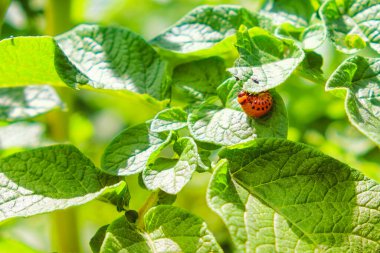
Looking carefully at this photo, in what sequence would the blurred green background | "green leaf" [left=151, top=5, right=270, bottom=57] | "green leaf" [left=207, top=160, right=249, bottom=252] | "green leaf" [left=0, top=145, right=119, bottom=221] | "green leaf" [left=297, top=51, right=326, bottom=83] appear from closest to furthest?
"green leaf" [left=207, top=160, right=249, bottom=252] → "green leaf" [left=0, top=145, right=119, bottom=221] → "green leaf" [left=297, top=51, right=326, bottom=83] → "green leaf" [left=151, top=5, right=270, bottom=57] → the blurred green background

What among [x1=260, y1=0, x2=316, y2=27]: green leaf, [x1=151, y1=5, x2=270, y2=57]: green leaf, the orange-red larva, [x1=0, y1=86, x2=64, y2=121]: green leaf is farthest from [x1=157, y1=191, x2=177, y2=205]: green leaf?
[x1=0, y1=86, x2=64, y2=121]: green leaf

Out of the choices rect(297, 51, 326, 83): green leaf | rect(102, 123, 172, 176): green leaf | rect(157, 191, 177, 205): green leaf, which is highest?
rect(297, 51, 326, 83): green leaf

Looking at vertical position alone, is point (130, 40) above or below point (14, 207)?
above

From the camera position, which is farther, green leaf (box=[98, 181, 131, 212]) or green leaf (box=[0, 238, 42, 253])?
green leaf (box=[0, 238, 42, 253])

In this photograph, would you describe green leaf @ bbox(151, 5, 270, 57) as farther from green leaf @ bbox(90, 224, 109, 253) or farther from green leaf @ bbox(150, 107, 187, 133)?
green leaf @ bbox(90, 224, 109, 253)

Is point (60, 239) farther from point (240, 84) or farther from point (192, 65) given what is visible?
point (240, 84)

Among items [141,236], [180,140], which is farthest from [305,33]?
[141,236]

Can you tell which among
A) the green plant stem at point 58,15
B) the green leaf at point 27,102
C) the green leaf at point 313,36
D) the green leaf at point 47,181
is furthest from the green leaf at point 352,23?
the green plant stem at point 58,15
